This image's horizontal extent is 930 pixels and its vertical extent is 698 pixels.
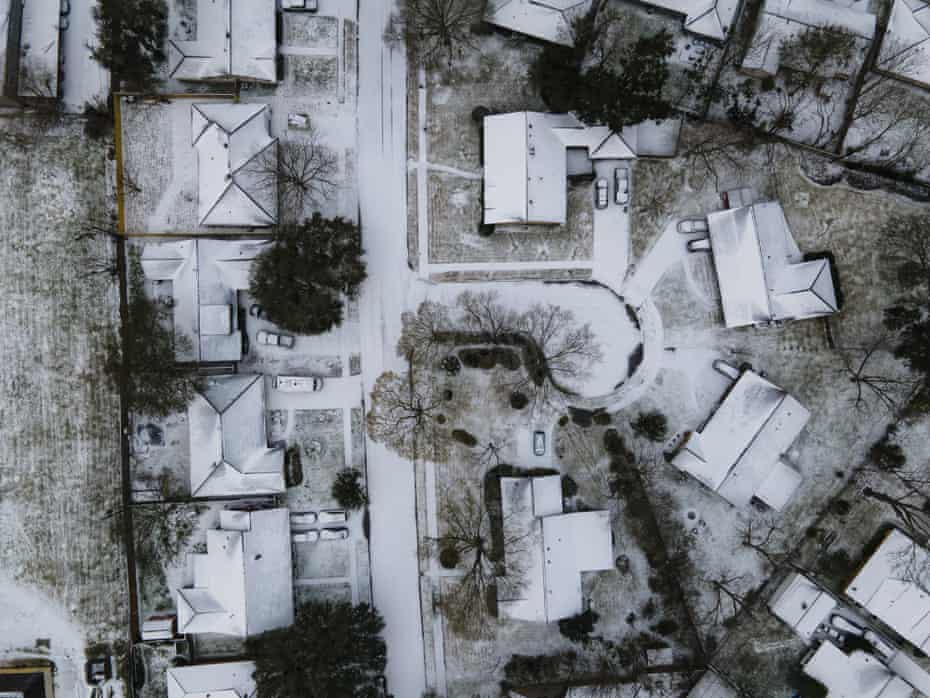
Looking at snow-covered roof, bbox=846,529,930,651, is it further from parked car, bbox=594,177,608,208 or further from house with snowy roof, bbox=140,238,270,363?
house with snowy roof, bbox=140,238,270,363

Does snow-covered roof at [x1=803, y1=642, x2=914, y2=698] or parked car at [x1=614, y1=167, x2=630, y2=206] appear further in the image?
parked car at [x1=614, y1=167, x2=630, y2=206]

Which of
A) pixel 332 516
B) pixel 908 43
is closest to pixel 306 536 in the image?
pixel 332 516

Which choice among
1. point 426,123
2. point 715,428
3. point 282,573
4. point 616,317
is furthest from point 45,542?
point 715,428

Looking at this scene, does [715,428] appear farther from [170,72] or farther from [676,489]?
[170,72]

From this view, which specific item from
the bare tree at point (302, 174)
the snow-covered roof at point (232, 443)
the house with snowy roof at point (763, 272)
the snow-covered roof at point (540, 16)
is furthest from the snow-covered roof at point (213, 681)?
the snow-covered roof at point (540, 16)

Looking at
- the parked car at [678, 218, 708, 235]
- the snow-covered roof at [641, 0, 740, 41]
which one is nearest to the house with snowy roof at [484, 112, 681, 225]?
the parked car at [678, 218, 708, 235]

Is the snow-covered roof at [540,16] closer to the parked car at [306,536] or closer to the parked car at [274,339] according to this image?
the parked car at [274,339]
